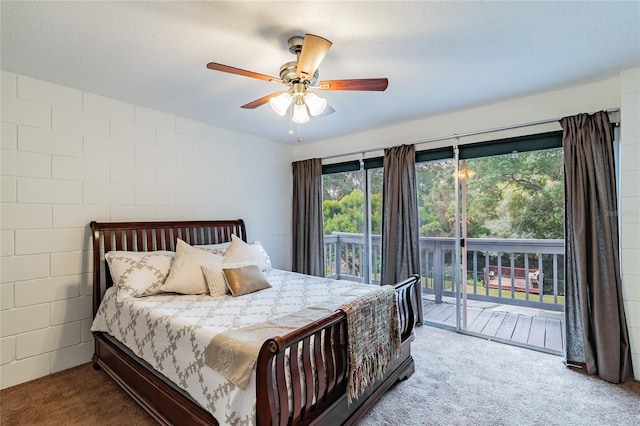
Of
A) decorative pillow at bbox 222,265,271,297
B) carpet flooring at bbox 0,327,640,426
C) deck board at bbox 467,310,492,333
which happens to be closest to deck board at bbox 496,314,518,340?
deck board at bbox 467,310,492,333

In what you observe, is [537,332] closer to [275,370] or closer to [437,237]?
[437,237]

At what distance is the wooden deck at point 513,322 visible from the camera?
10.1ft

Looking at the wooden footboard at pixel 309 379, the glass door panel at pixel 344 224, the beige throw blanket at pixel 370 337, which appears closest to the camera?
the wooden footboard at pixel 309 379

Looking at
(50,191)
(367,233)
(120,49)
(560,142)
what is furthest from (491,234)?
(50,191)

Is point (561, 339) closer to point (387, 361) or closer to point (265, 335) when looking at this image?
point (387, 361)

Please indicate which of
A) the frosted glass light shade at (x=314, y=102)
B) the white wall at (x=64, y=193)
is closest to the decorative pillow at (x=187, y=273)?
the white wall at (x=64, y=193)

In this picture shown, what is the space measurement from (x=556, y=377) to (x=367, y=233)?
2360mm

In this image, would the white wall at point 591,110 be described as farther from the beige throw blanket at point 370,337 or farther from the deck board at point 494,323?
the beige throw blanket at point 370,337

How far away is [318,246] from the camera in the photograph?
4.34 metres

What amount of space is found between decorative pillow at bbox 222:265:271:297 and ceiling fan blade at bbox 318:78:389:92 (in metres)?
1.65

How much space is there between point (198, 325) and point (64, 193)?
6.27 ft

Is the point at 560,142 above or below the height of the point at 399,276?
above

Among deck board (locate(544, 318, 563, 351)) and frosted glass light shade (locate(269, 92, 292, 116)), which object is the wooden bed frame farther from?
deck board (locate(544, 318, 563, 351))

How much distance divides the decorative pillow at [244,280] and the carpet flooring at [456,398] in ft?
3.31
